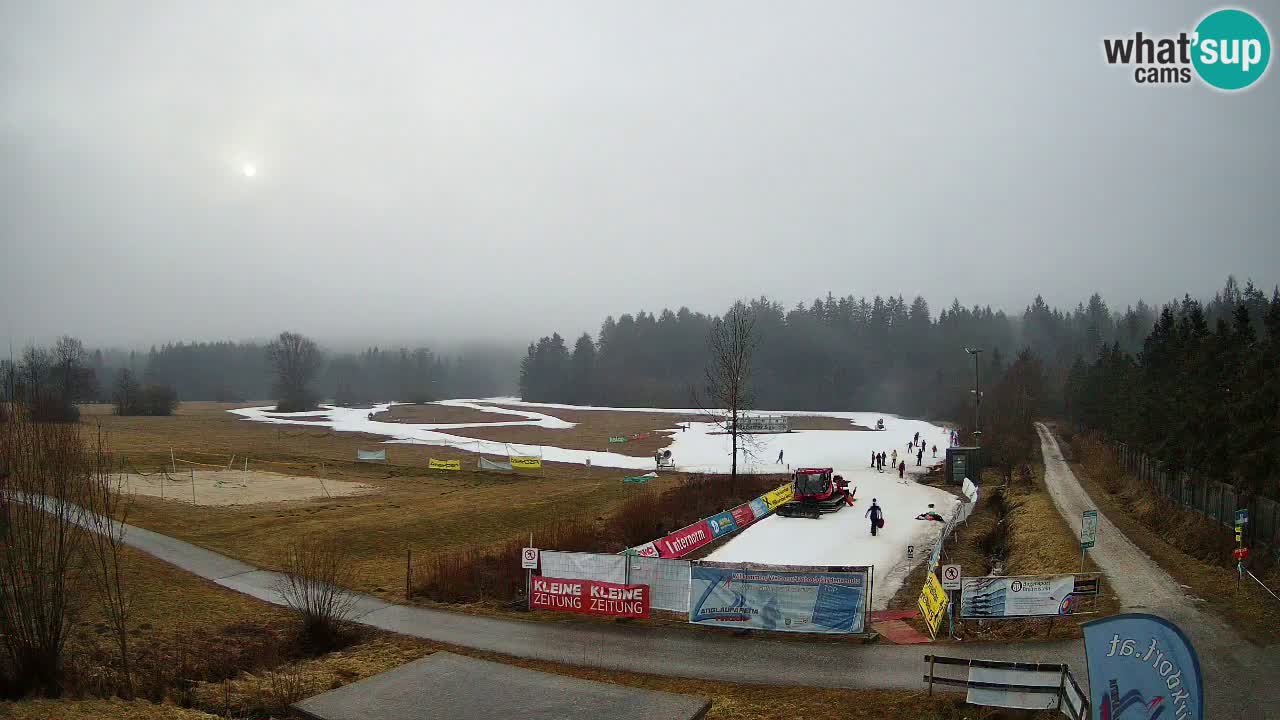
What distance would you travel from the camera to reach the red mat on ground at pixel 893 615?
17.4 m

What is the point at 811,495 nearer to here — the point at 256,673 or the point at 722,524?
the point at 722,524

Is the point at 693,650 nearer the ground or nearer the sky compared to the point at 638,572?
nearer the ground

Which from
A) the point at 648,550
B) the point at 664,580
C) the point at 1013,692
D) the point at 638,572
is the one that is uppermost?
the point at 1013,692

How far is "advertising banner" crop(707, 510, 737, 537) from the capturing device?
2905 cm

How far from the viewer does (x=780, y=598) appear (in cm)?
1600

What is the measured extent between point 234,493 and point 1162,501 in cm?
4751

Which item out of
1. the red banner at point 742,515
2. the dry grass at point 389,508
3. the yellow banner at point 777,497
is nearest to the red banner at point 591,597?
the dry grass at point 389,508

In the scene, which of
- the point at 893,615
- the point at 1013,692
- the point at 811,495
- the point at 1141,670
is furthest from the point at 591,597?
the point at 811,495

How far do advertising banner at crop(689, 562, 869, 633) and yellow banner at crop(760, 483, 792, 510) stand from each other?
19679mm

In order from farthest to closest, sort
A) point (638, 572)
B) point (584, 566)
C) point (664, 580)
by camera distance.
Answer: point (584, 566) → point (638, 572) → point (664, 580)

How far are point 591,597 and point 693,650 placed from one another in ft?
11.8

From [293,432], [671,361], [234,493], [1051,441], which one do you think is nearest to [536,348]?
[671,361]

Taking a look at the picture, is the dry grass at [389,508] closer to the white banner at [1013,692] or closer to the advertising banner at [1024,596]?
the white banner at [1013,692]

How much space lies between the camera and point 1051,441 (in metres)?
70.6
